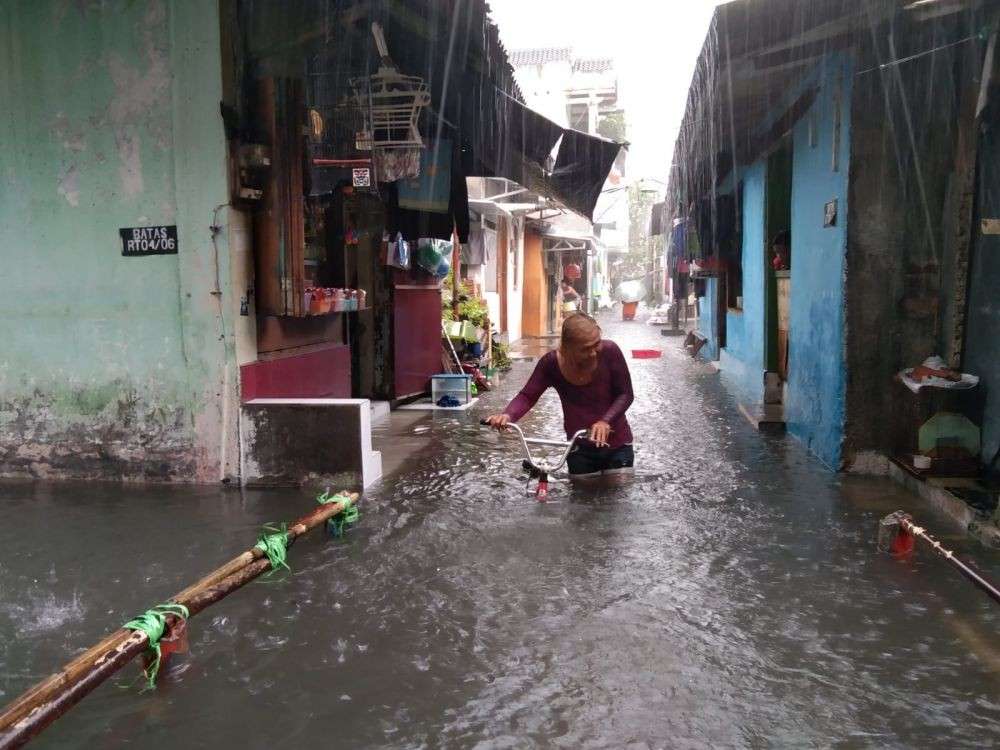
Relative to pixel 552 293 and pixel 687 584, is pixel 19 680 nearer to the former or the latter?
pixel 687 584

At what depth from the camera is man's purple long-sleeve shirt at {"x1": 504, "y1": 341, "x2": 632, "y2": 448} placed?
6086 millimetres

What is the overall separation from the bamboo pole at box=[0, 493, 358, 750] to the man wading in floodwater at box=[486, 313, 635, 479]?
2.63 meters

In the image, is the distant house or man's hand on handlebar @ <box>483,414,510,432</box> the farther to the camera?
the distant house

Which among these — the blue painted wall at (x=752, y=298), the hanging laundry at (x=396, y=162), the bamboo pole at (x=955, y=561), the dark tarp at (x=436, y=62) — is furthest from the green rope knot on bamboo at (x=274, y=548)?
the blue painted wall at (x=752, y=298)

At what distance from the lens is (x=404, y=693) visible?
334cm

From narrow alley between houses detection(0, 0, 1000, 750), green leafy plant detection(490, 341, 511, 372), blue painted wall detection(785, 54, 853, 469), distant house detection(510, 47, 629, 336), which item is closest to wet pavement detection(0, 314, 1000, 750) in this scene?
narrow alley between houses detection(0, 0, 1000, 750)

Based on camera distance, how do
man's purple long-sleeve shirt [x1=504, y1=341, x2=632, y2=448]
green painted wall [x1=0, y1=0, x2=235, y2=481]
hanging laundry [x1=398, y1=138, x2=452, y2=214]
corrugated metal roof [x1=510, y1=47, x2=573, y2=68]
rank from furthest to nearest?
corrugated metal roof [x1=510, y1=47, x2=573, y2=68] → hanging laundry [x1=398, y1=138, x2=452, y2=214] → green painted wall [x1=0, y1=0, x2=235, y2=481] → man's purple long-sleeve shirt [x1=504, y1=341, x2=632, y2=448]

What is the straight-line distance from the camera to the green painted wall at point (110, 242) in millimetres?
6598

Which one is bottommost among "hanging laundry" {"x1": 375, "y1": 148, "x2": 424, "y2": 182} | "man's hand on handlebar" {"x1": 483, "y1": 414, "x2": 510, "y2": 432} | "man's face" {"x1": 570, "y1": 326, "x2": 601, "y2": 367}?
"man's hand on handlebar" {"x1": 483, "y1": 414, "x2": 510, "y2": 432}

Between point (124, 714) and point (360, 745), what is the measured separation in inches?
38.9

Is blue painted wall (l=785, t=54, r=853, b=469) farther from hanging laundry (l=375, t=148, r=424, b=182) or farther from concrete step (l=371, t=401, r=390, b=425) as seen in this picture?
concrete step (l=371, t=401, r=390, b=425)

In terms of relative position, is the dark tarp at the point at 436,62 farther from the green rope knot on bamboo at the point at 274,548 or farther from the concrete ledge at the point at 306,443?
the green rope knot on bamboo at the point at 274,548

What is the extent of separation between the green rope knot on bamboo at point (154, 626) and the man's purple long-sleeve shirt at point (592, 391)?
3.12 meters

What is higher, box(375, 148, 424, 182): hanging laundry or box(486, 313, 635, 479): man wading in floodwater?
box(375, 148, 424, 182): hanging laundry
